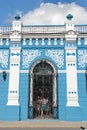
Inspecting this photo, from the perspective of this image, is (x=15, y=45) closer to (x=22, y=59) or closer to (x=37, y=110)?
(x=22, y=59)

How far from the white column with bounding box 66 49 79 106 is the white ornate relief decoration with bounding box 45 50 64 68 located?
0.37 metres

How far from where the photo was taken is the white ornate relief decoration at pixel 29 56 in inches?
672

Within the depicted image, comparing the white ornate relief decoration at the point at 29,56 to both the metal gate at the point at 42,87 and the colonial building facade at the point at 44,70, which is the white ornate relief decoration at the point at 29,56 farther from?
the metal gate at the point at 42,87

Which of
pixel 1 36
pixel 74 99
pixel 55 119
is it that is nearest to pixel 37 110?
pixel 55 119

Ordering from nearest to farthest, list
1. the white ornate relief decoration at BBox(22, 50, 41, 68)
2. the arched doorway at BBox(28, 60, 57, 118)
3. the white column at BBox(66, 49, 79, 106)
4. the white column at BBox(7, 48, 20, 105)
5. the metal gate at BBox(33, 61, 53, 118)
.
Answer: the white column at BBox(66, 49, 79, 106) → the white column at BBox(7, 48, 20, 105) → the arched doorway at BBox(28, 60, 57, 118) → the metal gate at BBox(33, 61, 53, 118) → the white ornate relief decoration at BBox(22, 50, 41, 68)

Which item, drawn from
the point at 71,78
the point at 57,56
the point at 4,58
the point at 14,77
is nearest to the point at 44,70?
the point at 57,56

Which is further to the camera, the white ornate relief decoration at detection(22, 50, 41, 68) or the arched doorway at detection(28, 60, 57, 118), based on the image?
the white ornate relief decoration at detection(22, 50, 41, 68)

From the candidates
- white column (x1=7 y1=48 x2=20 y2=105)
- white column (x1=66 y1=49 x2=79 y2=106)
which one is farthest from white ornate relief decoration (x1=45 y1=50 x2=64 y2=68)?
white column (x1=7 y1=48 x2=20 y2=105)

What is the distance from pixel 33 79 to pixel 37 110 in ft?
6.23

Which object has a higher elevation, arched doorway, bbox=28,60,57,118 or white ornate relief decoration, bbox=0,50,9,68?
white ornate relief decoration, bbox=0,50,9,68

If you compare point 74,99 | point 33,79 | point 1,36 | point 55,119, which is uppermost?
point 1,36

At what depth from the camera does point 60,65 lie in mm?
16969

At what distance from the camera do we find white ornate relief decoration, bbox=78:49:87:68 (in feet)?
55.5

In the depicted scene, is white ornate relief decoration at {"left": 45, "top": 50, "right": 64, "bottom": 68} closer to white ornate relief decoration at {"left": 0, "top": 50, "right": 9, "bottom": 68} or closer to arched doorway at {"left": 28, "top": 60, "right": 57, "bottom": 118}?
arched doorway at {"left": 28, "top": 60, "right": 57, "bottom": 118}
